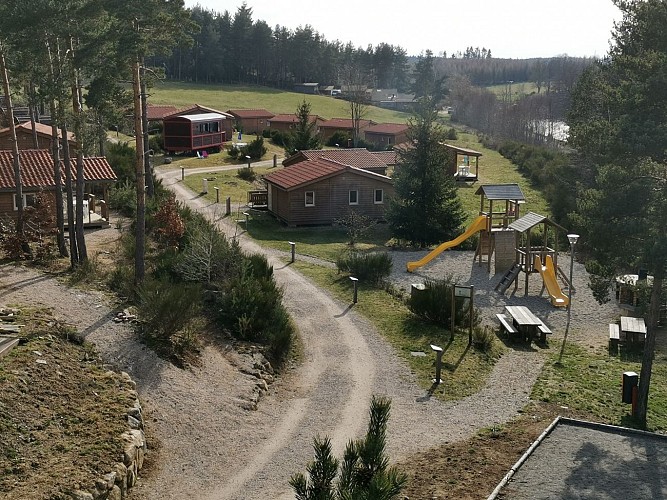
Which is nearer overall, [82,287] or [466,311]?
[82,287]

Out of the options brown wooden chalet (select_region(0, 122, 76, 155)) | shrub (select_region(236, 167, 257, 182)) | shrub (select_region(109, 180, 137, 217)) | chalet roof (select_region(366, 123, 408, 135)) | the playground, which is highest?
brown wooden chalet (select_region(0, 122, 76, 155))

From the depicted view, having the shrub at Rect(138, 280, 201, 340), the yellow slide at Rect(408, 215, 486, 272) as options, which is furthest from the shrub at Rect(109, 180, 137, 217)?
the shrub at Rect(138, 280, 201, 340)

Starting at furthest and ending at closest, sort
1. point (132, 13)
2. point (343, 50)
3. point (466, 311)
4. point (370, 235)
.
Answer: point (343, 50) < point (370, 235) < point (466, 311) < point (132, 13)

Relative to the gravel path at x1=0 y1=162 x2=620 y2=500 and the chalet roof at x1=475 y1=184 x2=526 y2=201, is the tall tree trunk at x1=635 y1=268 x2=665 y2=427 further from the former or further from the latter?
the chalet roof at x1=475 y1=184 x2=526 y2=201

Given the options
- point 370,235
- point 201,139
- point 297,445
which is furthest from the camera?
point 201,139

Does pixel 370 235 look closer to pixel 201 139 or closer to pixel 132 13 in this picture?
pixel 132 13

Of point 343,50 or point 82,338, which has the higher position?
point 343,50

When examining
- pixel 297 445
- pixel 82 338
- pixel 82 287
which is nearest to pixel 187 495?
pixel 297 445
